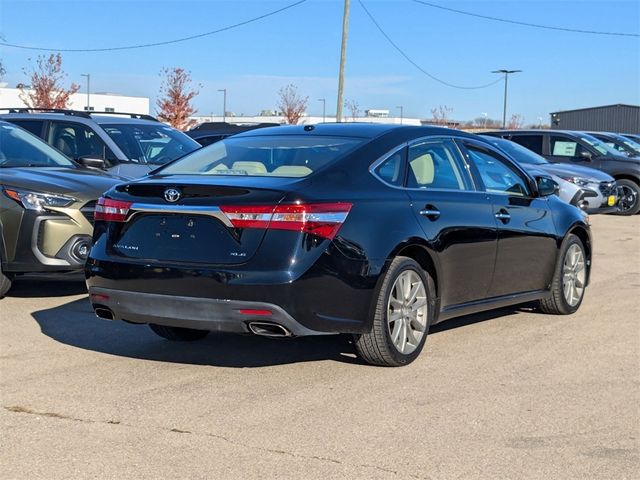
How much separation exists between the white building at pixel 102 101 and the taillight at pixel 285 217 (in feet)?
225

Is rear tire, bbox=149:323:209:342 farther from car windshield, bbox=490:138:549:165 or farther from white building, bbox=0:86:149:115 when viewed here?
white building, bbox=0:86:149:115

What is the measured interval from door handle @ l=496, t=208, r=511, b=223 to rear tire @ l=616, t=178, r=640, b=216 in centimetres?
1296

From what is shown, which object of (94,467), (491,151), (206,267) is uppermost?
(491,151)

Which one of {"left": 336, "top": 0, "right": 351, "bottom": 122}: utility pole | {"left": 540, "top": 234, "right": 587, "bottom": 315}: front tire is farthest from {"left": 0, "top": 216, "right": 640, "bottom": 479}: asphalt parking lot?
{"left": 336, "top": 0, "right": 351, "bottom": 122}: utility pole

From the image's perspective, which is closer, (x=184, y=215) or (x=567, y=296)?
(x=184, y=215)

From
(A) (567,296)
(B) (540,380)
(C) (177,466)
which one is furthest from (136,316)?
(A) (567,296)

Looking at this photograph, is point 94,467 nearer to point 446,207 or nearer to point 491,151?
point 446,207

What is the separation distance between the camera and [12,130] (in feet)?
29.5

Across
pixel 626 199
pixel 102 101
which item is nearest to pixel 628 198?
pixel 626 199

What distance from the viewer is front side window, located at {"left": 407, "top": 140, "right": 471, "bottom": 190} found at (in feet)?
19.7

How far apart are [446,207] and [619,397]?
1698 millimetres

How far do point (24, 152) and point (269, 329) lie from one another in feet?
15.8

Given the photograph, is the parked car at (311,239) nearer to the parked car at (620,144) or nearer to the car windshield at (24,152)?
the car windshield at (24,152)

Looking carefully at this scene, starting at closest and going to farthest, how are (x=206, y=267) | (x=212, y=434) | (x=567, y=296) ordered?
(x=212, y=434), (x=206, y=267), (x=567, y=296)
